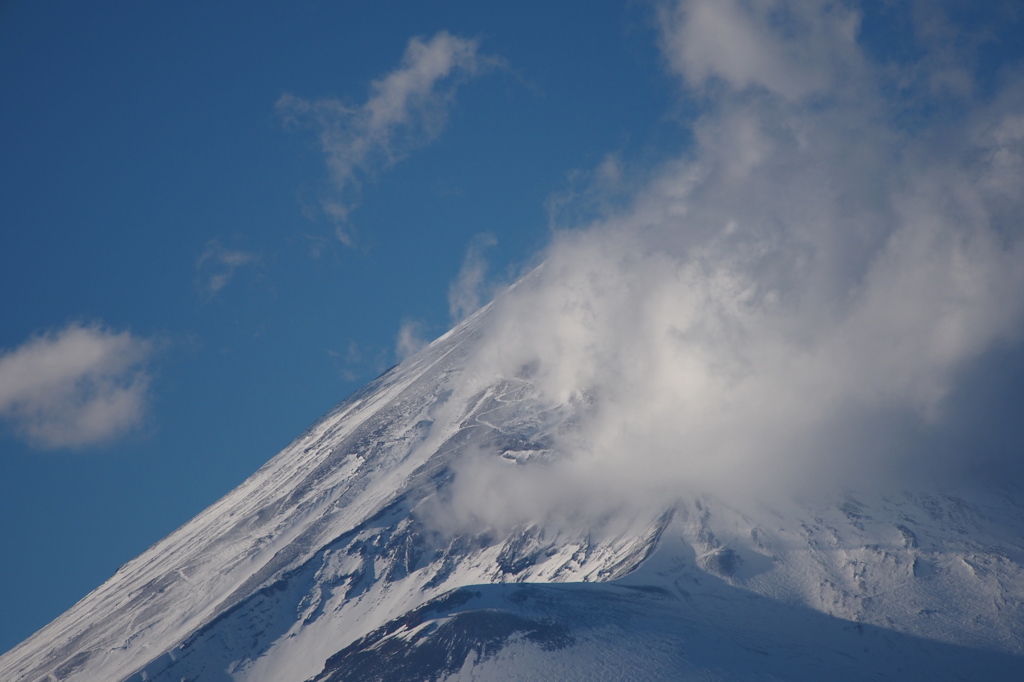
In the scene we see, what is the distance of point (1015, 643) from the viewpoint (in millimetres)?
163500

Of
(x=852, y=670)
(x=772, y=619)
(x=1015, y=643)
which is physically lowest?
(x=1015, y=643)

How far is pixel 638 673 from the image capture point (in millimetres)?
154875

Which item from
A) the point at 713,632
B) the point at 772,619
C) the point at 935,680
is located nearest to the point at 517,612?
the point at 713,632

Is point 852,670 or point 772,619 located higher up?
point 772,619

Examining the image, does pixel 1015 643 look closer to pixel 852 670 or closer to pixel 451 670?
pixel 852 670

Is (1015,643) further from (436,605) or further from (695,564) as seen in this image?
(436,605)

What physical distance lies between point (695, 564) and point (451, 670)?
183 ft

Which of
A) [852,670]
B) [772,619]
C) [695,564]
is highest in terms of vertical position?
[695,564]

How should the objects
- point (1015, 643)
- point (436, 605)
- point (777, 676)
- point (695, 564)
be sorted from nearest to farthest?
point (777, 676)
point (1015, 643)
point (436, 605)
point (695, 564)

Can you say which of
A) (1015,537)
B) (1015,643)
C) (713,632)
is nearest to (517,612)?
(713,632)

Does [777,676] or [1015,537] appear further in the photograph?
[1015,537]

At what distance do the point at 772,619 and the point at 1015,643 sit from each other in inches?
1472

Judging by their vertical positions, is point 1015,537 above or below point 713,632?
below

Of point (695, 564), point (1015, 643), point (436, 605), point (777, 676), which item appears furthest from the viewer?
point (695, 564)
